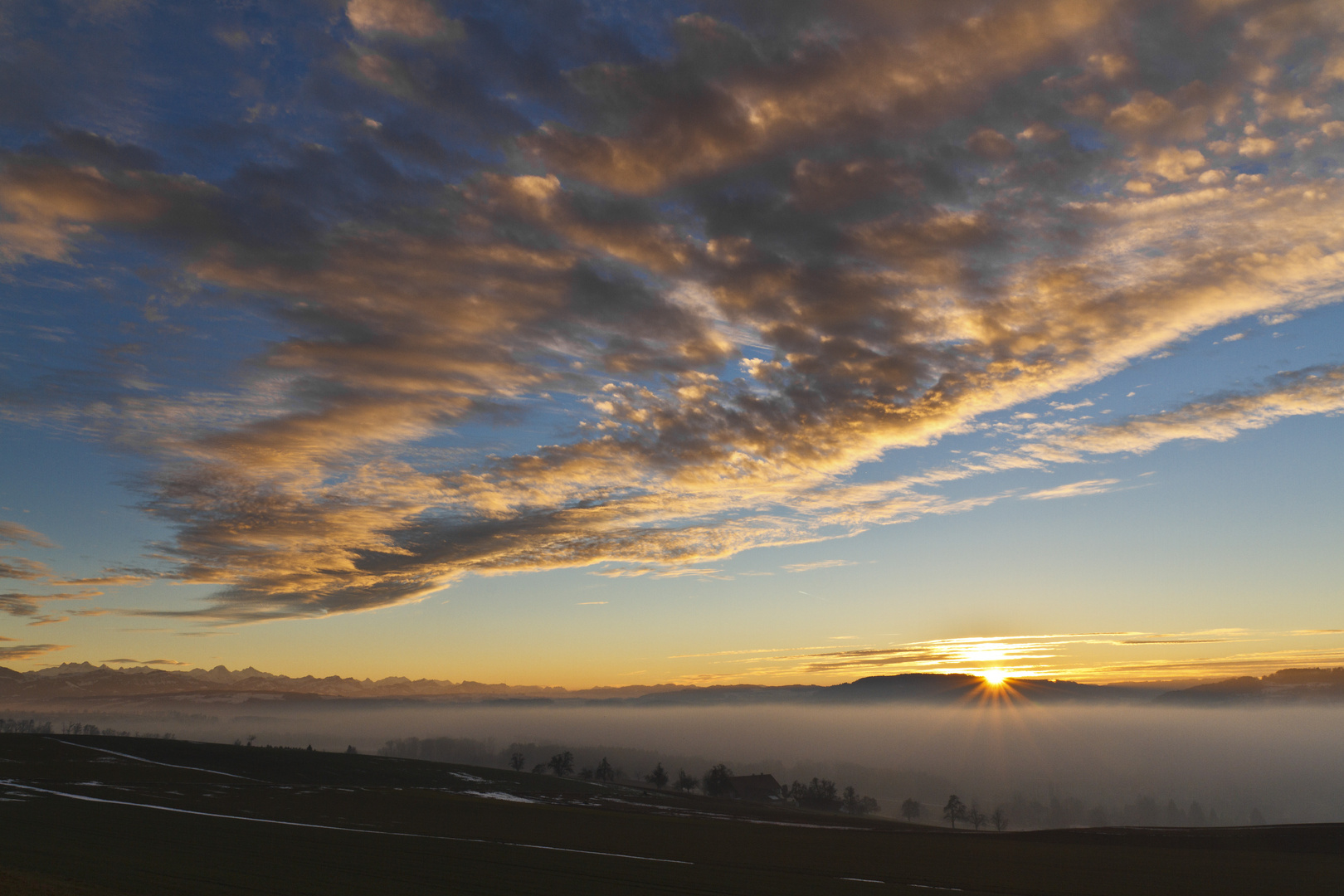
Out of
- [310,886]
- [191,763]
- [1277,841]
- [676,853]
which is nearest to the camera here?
[310,886]

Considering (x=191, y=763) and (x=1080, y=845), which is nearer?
(x=1080, y=845)

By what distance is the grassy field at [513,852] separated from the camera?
57.5 meters

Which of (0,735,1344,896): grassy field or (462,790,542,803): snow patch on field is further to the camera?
(462,790,542,803): snow patch on field

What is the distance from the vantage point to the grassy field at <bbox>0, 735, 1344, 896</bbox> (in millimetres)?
57500

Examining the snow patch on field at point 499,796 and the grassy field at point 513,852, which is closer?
the grassy field at point 513,852

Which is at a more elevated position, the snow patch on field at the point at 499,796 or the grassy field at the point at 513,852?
the grassy field at the point at 513,852

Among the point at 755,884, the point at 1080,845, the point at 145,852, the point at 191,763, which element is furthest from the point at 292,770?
the point at 1080,845

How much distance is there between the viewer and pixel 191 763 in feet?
582

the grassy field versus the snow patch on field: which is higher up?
the grassy field

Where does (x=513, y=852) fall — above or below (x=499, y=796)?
above

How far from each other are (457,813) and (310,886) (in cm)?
7002

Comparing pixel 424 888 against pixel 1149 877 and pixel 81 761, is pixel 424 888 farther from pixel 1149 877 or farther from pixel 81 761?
pixel 81 761

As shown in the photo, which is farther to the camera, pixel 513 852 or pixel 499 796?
pixel 499 796

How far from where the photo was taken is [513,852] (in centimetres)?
7631
